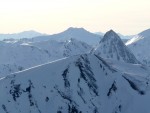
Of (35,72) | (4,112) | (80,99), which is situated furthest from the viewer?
(35,72)

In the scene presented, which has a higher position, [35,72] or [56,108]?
[35,72]

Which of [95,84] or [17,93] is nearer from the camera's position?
[17,93]

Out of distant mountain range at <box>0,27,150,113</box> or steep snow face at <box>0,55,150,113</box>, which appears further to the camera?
distant mountain range at <box>0,27,150,113</box>

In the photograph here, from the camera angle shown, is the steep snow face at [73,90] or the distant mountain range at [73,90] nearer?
the steep snow face at [73,90]

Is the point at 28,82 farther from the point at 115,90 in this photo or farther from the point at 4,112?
the point at 115,90

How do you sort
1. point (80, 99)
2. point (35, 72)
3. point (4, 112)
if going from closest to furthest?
point (4, 112), point (80, 99), point (35, 72)

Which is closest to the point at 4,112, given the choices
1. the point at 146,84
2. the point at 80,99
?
the point at 80,99
